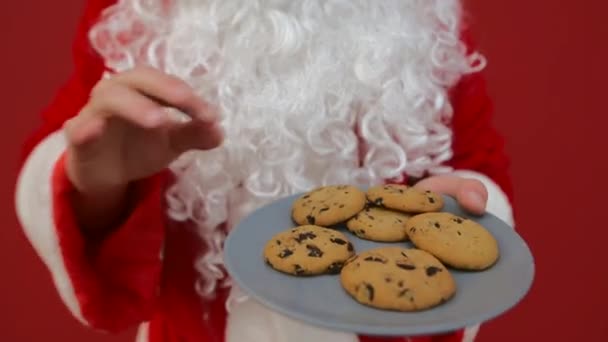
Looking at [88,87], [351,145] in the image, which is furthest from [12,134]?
[351,145]

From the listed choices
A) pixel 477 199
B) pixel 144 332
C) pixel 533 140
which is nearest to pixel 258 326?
pixel 144 332

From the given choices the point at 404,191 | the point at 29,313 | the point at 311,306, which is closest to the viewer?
the point at 311,306

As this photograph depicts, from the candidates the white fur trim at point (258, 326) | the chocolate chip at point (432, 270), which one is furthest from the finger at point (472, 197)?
the white fur trim at point (258, 326)

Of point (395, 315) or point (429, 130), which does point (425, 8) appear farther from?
point (395, 315)

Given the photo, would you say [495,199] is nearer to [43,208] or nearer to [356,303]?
[356,303]

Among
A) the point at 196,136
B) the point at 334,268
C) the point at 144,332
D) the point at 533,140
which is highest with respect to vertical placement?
the point at 196,136

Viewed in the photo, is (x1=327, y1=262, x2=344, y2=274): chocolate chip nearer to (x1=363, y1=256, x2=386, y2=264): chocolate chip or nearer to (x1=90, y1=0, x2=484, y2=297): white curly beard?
(x1=363, y1=256, x2=386, y2=264): chocolate chip
